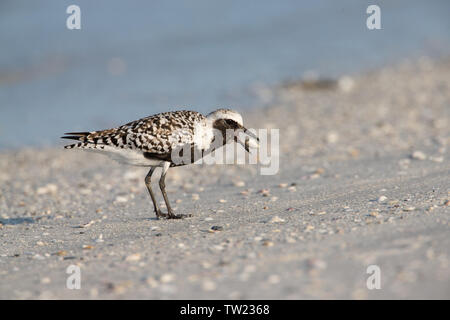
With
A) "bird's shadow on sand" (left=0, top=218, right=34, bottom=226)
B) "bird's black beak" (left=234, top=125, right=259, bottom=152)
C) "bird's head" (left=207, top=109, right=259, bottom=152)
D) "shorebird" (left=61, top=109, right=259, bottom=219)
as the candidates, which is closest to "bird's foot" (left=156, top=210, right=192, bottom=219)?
"shorebird" (left=61, top=109, right=259, bottom=219)

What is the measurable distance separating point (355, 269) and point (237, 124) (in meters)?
3.18

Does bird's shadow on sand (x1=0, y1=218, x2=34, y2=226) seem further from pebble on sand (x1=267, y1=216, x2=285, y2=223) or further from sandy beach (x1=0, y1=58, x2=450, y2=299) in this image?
pebble on sand (x1=267, y1=216, x2=285, y2=223)

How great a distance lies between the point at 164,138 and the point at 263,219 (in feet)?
5.05

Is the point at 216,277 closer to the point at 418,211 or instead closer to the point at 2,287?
the point at 2,287

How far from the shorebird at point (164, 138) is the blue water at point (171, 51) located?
644 cm

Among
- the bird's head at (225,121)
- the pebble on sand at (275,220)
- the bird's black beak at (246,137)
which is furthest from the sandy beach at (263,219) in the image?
the bird's head at (225,121)

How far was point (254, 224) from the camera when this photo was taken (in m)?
6.64

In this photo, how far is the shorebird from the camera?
7309mm

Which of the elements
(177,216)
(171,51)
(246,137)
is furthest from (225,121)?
(171,51)

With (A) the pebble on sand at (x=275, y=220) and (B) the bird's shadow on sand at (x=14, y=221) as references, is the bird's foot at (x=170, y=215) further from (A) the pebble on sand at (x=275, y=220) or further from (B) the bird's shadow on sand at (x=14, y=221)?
(B) the bird's shadow on sand at (x=14, y=221)

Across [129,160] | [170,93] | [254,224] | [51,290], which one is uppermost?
[170,93]

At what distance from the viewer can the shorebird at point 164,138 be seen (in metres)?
7.31

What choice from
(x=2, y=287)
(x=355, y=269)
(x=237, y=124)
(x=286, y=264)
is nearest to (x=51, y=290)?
Result: (x=2, y=287)

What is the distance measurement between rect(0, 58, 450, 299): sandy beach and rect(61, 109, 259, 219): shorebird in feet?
2.56
